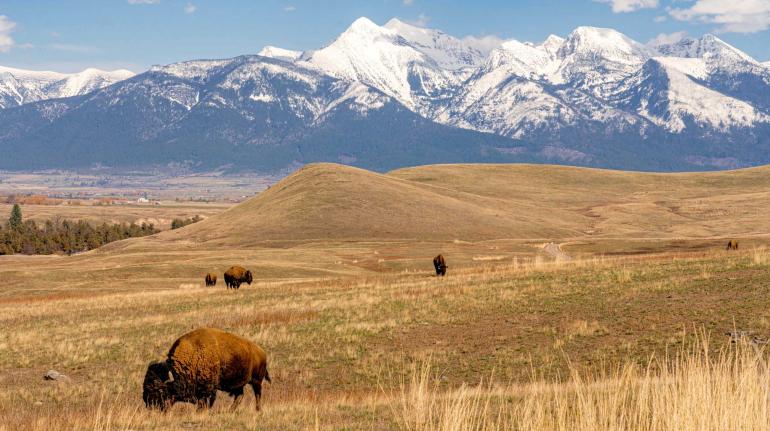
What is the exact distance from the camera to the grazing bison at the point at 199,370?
14.9 meters

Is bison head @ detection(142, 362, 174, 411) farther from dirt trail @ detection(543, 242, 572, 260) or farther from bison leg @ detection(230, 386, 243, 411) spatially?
dirt trail @ detection(543, 242, 572, 260)

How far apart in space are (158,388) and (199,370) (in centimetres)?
105

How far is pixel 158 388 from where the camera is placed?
15336mm

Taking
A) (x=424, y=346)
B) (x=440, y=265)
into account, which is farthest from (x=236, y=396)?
(x=440, y=265)

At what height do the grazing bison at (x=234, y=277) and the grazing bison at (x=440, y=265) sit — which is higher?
the grazing bison at (x=440, y=265)

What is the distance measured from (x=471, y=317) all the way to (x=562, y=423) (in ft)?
69.3

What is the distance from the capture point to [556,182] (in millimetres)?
184750

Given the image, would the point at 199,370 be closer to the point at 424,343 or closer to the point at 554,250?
the point at 424,343

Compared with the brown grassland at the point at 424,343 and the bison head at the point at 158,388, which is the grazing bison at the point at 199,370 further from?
the brown grassland at the point at 424,343

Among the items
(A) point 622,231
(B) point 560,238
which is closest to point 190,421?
(B) point 560,238

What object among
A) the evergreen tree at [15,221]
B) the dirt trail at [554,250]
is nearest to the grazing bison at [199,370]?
the dirt trail at [554,250]

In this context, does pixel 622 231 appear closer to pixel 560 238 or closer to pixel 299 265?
pixel 560 238

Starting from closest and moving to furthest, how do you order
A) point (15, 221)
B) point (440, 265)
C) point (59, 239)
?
point (440, 265) < point (59, 239) < point (15, 221)

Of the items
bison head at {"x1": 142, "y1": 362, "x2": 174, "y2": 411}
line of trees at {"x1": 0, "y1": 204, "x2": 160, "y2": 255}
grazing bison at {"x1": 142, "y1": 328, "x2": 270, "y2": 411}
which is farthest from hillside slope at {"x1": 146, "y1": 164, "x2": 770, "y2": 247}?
bison head at {"x1": 142, "y1": 362, "x2": 174, "y2": 411}
